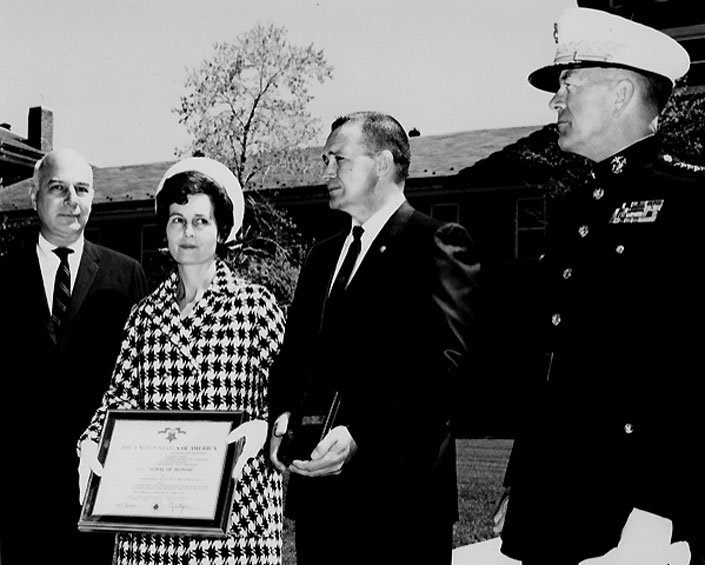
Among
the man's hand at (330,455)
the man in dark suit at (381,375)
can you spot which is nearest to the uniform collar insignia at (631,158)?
the man in dark suit at (381,375)

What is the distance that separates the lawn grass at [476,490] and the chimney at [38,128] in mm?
33351

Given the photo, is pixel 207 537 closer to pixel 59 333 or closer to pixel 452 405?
pixel 452 405

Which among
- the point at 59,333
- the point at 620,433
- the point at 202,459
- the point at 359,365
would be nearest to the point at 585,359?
the point at 620,433

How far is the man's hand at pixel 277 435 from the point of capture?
368 centimetres

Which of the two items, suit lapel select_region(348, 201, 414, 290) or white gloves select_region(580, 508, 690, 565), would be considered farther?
suit lapel select_region(348, 201, 414, 290)

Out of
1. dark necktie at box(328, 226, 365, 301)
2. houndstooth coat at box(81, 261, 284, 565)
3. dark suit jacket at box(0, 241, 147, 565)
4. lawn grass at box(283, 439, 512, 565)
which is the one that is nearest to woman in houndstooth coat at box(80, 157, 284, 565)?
houndstooth coat at box(81, 261, 284, 565)

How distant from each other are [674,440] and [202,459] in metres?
1.76

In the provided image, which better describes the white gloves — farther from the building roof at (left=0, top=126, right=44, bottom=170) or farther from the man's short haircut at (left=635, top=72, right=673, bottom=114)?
the building roof at (left=0, top=126, right=44, bottom=170)

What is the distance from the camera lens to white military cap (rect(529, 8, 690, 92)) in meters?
3.29

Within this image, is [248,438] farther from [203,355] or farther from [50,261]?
[50,261]

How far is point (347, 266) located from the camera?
3.88 m

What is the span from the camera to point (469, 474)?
494 inches

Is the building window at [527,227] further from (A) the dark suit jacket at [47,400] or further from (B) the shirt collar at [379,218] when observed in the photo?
(B) the shirt collar at [379,218]

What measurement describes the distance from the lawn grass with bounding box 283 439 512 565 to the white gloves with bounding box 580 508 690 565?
17.2ft
